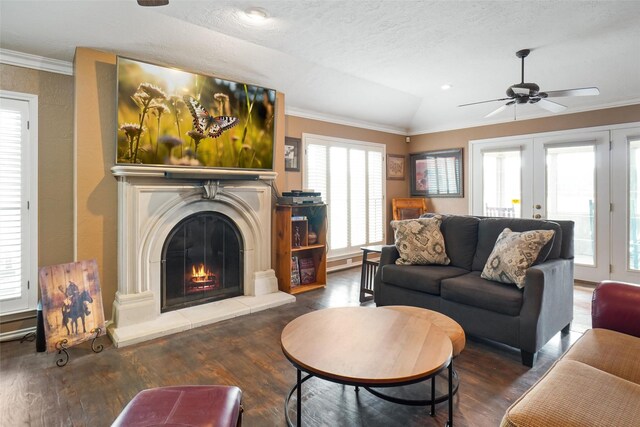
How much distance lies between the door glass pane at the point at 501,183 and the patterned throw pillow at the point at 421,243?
2558 millimetres

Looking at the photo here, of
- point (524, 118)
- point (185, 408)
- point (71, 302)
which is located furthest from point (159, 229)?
point (524, 118)

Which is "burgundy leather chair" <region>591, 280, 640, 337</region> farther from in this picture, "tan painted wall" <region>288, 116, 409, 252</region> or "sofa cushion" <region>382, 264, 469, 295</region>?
"tan painted wall" <region>288, 116, 409, 252</region>

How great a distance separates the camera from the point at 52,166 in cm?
316

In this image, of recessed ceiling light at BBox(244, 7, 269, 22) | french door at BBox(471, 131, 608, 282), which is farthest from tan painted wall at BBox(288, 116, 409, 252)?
recessed ceiling light at BBox(244, 7, 269, 22)

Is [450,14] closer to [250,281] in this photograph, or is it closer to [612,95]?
[612,95]

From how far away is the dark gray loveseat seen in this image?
101 inches

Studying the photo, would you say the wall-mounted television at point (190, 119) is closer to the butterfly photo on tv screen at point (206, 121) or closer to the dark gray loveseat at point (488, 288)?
the butterfly photo on tv screen at point (206, 121)

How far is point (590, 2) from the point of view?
2734 mm

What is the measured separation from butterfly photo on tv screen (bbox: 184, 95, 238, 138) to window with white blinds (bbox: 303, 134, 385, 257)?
1584mm

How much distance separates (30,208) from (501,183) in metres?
6.02

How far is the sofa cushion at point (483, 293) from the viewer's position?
8.63ft

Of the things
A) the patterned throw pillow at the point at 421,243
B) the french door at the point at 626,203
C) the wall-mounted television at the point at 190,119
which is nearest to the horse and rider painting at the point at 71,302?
the wall-mounted television at the point at 190,119

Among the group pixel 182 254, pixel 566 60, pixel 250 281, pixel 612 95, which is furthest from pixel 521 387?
pixel 612 95

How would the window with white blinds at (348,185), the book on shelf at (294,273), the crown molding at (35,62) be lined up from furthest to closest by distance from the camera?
the window with white blinds at (348,185) < the book on shelf at (294,273) < the crown molding at (35,62)
